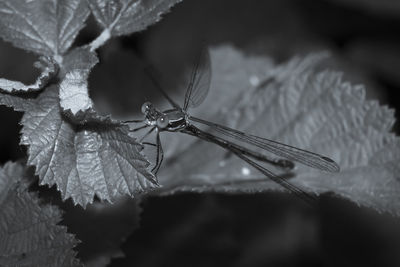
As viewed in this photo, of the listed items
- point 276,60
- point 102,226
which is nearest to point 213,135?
point 102,226

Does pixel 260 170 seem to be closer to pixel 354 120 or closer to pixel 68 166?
pixel 354 120

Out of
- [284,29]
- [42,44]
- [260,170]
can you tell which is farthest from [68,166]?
[284,29]

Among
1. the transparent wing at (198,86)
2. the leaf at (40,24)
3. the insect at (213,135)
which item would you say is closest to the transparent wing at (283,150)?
the insect at (213,135)

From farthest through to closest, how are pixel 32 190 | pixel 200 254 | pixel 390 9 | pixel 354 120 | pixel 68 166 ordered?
pixel 390 9 → pixel 200 254 → pixel 354 120 → pixel 32 190 → pixel 68 166

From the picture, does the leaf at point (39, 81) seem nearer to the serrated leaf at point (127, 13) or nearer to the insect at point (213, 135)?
the serrated leaf at point (127, 13)

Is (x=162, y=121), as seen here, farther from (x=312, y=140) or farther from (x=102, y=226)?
(x=312, y=140)

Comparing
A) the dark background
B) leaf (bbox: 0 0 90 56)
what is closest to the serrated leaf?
leaf (bbox: 0 0 90 56)
